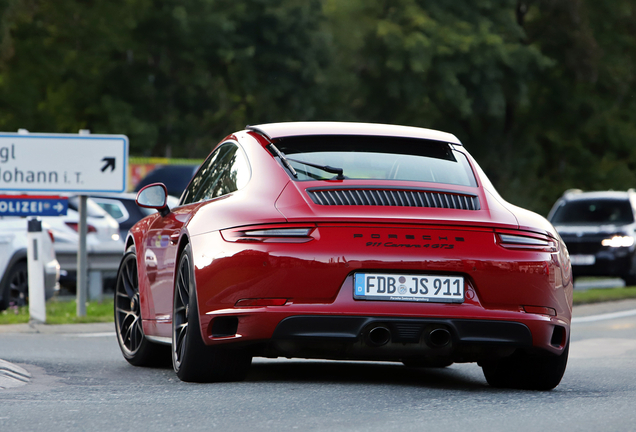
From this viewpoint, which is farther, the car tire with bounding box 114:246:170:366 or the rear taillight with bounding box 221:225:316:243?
the car tire with bounding box 114:246:170:366

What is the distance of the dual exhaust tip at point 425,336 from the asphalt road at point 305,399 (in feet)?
0.83

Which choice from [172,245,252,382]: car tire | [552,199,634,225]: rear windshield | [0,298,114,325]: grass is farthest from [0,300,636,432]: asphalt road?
[552,199,634,225]: rear windshield

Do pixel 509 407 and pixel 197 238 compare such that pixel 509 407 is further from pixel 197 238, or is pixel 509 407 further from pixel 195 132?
pixel 195 132

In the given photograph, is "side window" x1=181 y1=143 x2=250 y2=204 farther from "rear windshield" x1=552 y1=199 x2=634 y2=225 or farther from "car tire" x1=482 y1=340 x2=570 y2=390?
"rear windshield" x1=552 y1=199 x2=634 y2=225

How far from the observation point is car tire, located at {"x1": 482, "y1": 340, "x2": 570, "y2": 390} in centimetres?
624

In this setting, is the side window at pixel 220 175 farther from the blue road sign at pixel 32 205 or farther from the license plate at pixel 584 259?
the license plate at pixel 584 259

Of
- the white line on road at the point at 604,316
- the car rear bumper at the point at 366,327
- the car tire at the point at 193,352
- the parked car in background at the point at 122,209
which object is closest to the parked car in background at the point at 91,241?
the parked car in background at the point at 122,209

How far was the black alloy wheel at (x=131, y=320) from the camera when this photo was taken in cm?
743

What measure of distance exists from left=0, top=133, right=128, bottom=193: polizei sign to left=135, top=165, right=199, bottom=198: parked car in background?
1595 cm

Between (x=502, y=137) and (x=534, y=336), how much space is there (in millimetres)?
42535

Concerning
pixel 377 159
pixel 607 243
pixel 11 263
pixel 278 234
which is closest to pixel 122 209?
pixel 11 263

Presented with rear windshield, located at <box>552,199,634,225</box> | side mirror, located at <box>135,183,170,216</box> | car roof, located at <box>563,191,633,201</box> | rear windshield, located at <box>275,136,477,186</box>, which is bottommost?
rear windshield, located at <box>552,199,634,225</box>

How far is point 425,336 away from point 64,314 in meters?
8.06

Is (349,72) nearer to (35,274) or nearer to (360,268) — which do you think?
(35,274)
